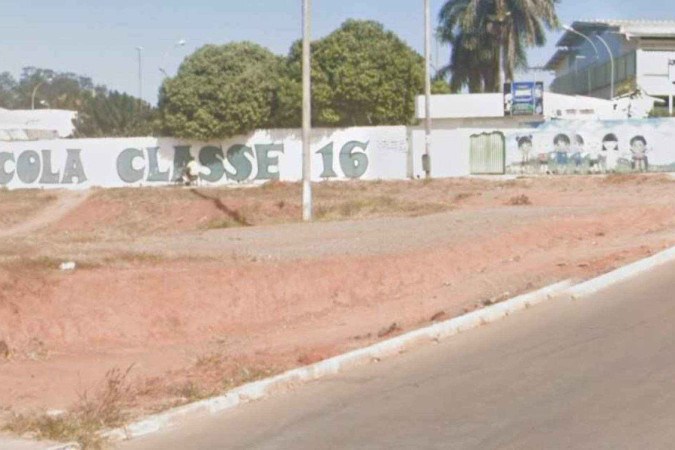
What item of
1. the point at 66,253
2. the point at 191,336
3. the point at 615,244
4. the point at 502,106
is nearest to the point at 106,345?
the point at 191,336

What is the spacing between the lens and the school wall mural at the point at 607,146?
42431mm

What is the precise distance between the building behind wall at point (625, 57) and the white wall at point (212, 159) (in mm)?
20202

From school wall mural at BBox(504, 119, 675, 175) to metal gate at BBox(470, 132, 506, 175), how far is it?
1407mm

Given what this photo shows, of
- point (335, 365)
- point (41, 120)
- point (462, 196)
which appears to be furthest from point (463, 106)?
point (335, 365)

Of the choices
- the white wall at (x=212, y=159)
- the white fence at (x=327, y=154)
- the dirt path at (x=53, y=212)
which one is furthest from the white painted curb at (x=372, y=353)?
the white wall at (x=212, y=159)


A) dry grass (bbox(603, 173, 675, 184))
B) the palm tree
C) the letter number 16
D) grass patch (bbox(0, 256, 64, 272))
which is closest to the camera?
grass patch (bbox(0, 256, 64, 272))

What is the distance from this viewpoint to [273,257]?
17250 millimetres

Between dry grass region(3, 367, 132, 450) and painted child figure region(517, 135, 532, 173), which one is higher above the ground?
painted child figure region(517, 135, 532, 173)

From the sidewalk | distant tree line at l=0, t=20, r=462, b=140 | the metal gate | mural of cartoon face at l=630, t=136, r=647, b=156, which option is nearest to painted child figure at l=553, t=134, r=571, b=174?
the metal gate

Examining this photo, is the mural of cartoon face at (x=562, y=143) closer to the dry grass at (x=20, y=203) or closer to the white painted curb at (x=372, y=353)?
the dry grass at (x=20, y=203)

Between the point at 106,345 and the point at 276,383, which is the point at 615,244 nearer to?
the point at 106,345

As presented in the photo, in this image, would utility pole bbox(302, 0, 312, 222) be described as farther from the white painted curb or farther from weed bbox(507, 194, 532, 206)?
the white painted curb

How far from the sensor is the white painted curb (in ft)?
25.5

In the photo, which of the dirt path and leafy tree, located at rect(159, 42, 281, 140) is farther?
leafy tree, located at rect(159, 42, 281, 140)
